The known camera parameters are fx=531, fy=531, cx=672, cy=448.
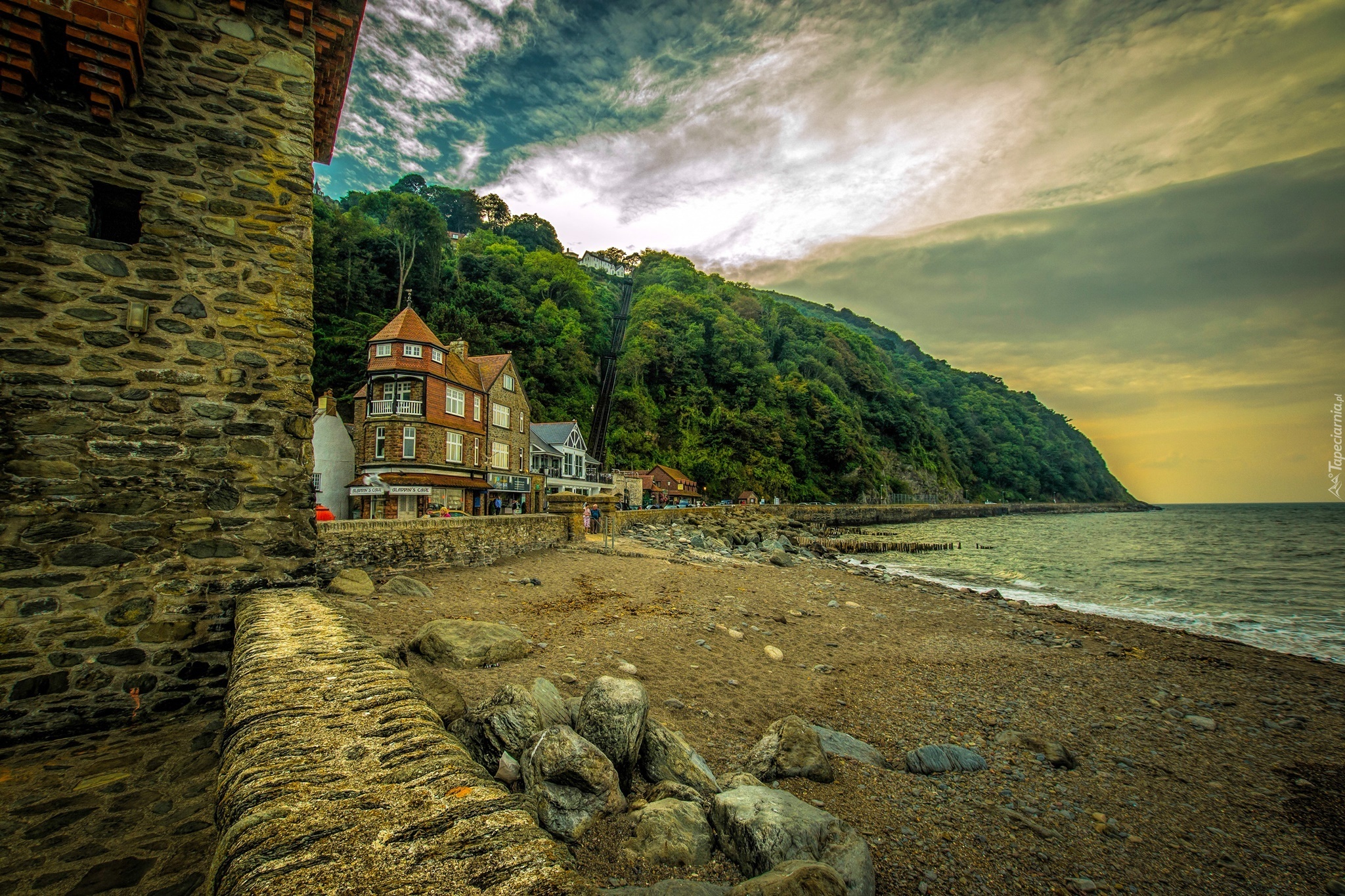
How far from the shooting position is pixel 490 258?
2448 inches

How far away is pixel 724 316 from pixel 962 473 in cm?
6744

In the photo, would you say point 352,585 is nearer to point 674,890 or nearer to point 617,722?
point 617,722

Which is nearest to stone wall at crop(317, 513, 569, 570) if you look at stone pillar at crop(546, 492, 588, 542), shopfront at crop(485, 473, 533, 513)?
stone pillar at crop(546, 492, 588, 542)

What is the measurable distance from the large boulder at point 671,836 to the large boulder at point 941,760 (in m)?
3.04

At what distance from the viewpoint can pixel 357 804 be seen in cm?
168

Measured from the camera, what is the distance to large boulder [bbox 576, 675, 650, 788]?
4129 mm

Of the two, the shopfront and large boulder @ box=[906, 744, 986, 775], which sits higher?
the shopfront

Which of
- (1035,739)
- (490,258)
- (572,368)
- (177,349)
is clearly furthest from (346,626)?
(490,258)

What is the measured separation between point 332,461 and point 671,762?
90.9 ft

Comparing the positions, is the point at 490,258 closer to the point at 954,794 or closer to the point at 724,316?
the point at 724,316

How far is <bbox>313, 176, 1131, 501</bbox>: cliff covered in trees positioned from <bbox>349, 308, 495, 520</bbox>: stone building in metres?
12.5

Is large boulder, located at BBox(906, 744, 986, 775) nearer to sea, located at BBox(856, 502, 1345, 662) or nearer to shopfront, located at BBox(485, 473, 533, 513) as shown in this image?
sea, located at BBox(856, 502, 1345, 662)

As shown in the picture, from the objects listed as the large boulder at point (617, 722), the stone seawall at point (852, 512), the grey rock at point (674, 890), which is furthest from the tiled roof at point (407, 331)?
the grey rock at point (674, 890)

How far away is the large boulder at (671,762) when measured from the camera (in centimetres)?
418
